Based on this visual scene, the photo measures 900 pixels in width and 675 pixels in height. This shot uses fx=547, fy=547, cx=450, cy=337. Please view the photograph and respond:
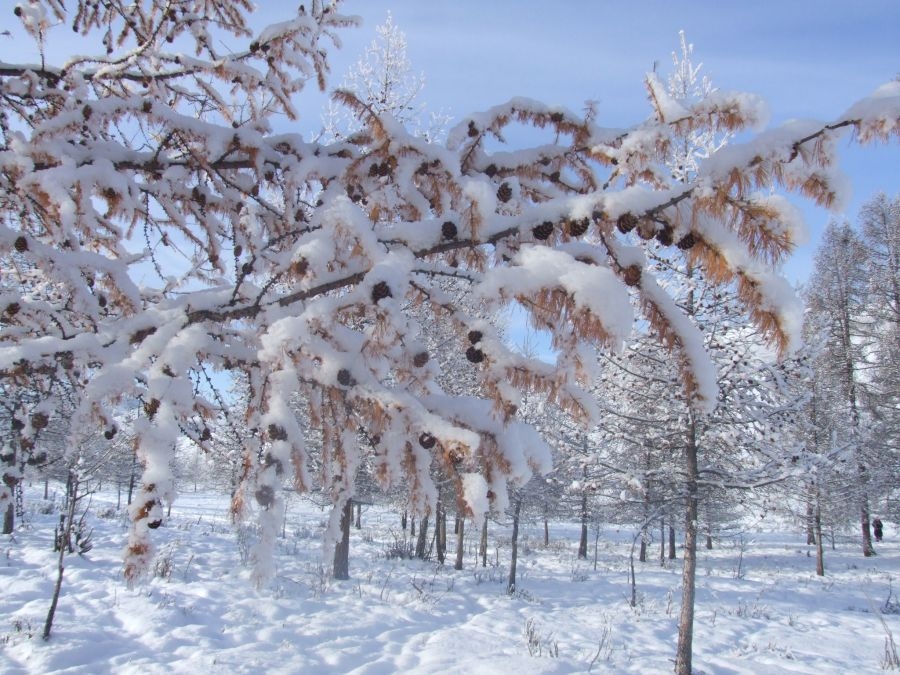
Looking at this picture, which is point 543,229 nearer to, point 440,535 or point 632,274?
point 632,274

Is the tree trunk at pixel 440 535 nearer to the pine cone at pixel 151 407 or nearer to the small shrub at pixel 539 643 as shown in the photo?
the small shrub at pixel 539 643

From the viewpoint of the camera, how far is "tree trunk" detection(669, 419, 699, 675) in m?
8.58

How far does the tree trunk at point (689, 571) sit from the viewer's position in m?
8.58

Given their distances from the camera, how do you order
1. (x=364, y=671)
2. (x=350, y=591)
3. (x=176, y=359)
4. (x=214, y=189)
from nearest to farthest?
(x=176, y=359), (x=214, y=189), (x=364, y=671), (x=350, y=591)

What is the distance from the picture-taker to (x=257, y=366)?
2332 millimetres

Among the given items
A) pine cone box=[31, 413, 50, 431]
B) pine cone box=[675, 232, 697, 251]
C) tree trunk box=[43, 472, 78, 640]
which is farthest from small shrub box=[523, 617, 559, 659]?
pine cone box=[675, 232, 697, 251]

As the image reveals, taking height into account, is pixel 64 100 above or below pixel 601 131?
above

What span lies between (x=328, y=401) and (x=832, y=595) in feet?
64.4

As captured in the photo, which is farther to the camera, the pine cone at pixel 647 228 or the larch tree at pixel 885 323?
the larch tree at pixel 885 323

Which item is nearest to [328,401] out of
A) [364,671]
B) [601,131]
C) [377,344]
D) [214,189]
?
[377,344]

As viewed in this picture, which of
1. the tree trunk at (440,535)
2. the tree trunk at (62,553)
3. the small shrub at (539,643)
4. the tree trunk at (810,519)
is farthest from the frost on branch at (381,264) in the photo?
the tree trunk at (440,535)

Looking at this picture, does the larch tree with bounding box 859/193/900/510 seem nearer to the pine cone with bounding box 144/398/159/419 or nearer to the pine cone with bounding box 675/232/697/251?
the pine cone with bounding box 675/232/697/251

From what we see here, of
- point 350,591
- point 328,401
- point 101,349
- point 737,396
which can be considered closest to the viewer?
point 101,349

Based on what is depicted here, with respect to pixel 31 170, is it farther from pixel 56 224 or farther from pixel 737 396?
pixel 737 396
